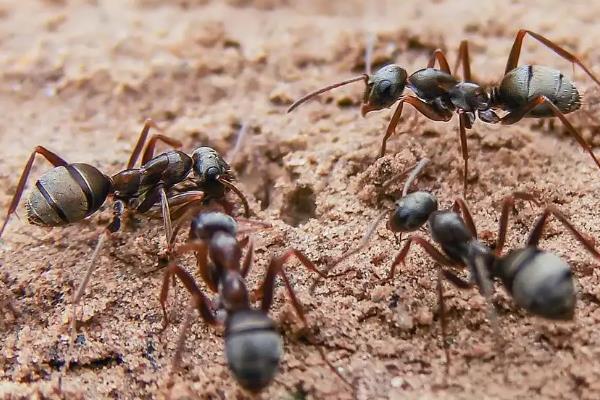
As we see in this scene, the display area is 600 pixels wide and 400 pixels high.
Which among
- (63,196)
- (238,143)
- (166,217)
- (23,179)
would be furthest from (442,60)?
(23,179)

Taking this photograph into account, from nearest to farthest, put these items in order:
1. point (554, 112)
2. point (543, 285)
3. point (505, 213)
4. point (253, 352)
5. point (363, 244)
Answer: point (253, 352), point (543, 285), point (505, 213), point (363, 244), point (554, 112)

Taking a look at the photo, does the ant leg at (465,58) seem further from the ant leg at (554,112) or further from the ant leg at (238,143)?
the ant leg at (238,143)

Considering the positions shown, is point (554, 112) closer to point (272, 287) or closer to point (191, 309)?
point (272, 287)

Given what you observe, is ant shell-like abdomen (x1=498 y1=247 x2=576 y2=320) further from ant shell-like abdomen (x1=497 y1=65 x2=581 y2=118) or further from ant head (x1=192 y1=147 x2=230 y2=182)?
ant head (x1=192 y1=147 x2=230 y2=182)

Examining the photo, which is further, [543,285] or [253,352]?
[543,285]

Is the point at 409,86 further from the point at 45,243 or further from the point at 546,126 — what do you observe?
the point at 45,243

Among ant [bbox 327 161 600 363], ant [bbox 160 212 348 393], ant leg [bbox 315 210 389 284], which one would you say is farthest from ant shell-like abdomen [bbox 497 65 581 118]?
ant [bbox 160 212 348 393]
